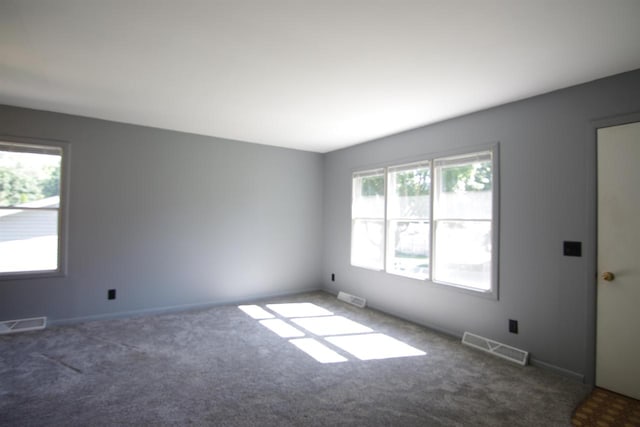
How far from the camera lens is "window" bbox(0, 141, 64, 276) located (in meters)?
3.60

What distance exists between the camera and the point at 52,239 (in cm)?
380

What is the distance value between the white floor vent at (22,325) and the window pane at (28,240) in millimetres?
559

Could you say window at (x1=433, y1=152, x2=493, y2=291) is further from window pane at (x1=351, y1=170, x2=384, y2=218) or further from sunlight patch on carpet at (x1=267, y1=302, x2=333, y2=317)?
sunlight patch on carpet at (x1=267, y1=302, x2=333, y2=317)

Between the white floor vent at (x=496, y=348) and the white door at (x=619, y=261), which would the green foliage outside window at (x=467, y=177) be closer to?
the white door at (x=619, y=261)

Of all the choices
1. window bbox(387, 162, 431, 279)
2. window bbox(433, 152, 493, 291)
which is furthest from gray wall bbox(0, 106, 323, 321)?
window bbox(433, 152, 493, 291)

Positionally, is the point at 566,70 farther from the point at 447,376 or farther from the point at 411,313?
the point at 411,313

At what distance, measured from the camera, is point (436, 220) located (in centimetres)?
388

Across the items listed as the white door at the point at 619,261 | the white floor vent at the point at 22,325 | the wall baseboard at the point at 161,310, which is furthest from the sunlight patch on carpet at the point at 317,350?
the white floor vent at the point at 22,325

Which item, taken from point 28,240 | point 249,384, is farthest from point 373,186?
point 28,240

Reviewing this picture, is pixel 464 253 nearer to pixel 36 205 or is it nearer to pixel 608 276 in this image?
pixel 608 276

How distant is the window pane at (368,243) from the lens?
478 centimetres

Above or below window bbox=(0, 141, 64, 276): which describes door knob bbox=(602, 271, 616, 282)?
below

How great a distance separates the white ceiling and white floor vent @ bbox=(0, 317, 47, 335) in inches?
93.8

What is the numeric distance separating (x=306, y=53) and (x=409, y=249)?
2.84 m
